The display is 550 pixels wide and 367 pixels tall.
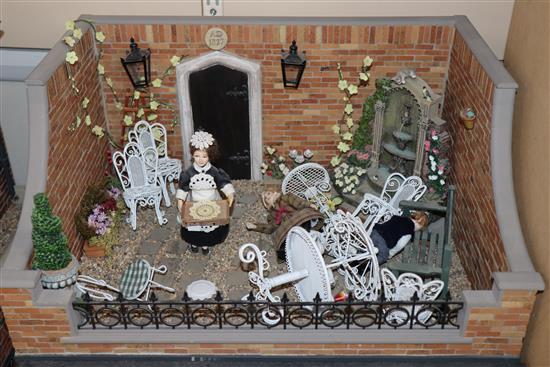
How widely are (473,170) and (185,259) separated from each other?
4.01 meters

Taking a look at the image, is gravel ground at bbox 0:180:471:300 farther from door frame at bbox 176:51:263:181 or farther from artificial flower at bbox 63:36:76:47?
artificial flower at bbox 63:36:76:47

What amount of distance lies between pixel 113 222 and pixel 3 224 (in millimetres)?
2683

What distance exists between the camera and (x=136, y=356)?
660 centimetres

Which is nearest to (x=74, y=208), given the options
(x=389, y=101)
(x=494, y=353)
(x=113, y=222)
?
(x=113, y=222)

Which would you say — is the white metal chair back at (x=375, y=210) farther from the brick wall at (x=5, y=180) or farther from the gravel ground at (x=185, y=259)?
the brick wall at (x=5, y=180)

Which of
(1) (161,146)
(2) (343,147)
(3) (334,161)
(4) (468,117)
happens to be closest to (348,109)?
(2) (343,147)

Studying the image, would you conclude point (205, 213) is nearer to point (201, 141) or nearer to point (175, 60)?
point (201, 141)

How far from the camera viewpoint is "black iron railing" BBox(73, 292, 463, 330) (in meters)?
6.27

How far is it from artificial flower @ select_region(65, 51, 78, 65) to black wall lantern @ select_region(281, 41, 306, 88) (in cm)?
279

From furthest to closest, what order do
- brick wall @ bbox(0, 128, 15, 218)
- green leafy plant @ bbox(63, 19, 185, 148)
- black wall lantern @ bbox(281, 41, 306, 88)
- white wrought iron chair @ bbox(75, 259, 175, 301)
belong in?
brick wall @ bbox(0, 128, 15, 218), black wall lantern @ bbox(281, 41, 306, 88), green leafy plant @ bbox(63, 19, 185, 148), white wrought iron chair @ bbox(75, 259, 175, 301)

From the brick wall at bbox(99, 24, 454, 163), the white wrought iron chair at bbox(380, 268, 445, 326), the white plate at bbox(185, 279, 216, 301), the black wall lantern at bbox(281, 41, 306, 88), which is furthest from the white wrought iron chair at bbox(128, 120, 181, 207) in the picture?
the white wrought iron chair at bbox(380, 268, 445, 326)

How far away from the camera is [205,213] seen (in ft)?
25.7

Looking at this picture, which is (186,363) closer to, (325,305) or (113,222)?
(325,305)

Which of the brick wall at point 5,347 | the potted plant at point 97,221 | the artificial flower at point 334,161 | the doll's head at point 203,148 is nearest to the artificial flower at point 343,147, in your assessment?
the artificial flower at point 334,161
